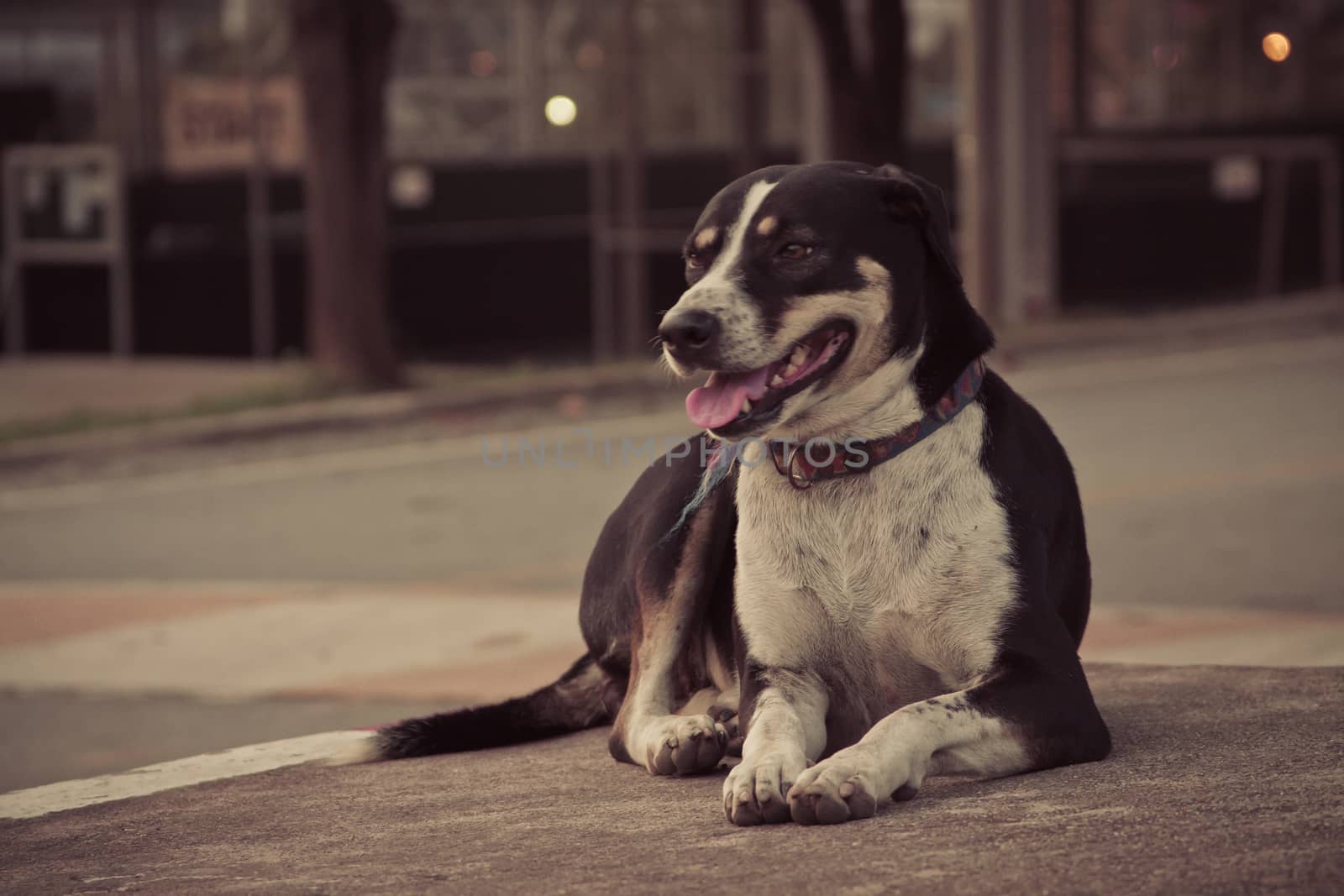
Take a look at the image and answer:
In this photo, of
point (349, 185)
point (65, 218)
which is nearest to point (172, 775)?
point (349, 185)

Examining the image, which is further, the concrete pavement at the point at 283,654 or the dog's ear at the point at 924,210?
the concrete pavement at the point at 283,654

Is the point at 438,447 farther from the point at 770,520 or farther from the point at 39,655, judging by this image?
the point at 770,520

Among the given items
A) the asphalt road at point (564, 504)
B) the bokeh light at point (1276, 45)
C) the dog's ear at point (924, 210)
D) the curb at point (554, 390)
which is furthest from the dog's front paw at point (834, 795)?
the bokeh light at point (1276, 45)

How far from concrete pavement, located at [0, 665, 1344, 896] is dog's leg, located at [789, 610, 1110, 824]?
0.04m

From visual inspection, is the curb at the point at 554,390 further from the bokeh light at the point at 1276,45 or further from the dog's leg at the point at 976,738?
the bokeh light at the point at 1276,45

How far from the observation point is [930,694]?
400cm

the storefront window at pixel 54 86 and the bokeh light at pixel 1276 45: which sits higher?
the bokeh light at pixel 1276 45

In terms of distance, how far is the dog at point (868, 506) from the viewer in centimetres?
378

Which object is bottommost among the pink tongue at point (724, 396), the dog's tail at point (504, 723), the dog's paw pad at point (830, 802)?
the dog's tail at point (504, 723)

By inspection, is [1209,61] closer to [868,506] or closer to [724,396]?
[868,506]

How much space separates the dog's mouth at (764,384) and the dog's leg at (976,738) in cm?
61

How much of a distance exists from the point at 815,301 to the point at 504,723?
4.88ft

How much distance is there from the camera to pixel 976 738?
3711 mm

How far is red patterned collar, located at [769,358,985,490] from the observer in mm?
3955
